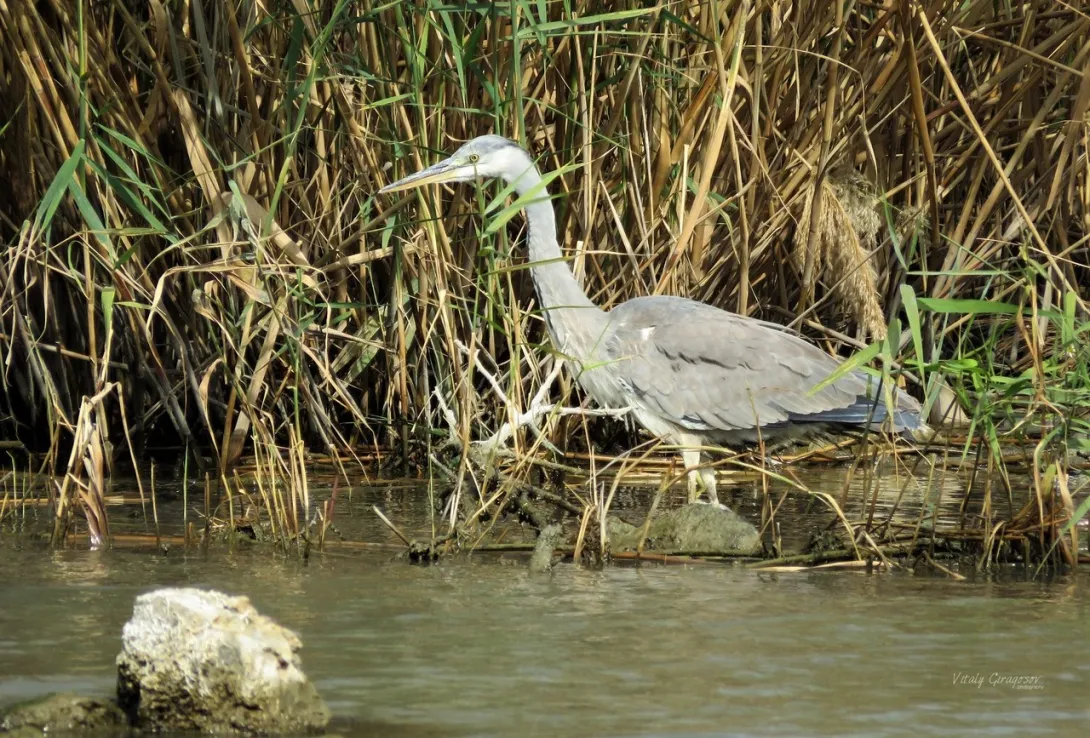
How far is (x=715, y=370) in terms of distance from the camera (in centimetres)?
572

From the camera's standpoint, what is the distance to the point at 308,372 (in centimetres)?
583

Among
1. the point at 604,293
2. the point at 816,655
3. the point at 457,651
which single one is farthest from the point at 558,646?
the point at 604,293

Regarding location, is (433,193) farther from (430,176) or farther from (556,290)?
(556,290)

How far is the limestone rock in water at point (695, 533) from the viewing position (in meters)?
4.64

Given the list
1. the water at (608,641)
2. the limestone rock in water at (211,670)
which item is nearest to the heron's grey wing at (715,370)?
the water at (608,641)

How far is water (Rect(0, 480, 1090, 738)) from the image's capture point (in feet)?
10.2

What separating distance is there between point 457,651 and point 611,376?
2.30m

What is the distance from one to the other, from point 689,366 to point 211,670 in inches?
120

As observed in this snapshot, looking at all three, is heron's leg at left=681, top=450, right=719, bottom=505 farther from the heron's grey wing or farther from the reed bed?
the reed bed

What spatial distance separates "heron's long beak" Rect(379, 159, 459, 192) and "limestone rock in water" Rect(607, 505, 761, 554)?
1.30 metres

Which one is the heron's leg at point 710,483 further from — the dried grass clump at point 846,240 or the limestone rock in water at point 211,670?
the limestone rock in water at point 211,670

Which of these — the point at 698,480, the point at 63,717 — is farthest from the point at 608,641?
the point at 698,480

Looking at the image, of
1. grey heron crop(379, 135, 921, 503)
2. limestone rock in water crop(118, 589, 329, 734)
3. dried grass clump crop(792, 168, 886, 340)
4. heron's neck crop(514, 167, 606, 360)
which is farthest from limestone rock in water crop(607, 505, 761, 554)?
limestone rock in water crop(118, 589, 329, 734)

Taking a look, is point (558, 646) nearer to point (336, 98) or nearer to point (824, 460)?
point (336, 98)
